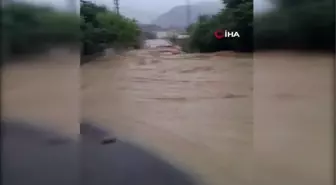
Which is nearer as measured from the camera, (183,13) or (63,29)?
(63,29)

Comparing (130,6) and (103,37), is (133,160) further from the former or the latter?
(130,6)

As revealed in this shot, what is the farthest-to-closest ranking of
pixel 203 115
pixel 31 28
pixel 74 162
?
pixel 203 115 < pixel 74 162 < pixel 31 28

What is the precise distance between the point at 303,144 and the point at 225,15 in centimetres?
69

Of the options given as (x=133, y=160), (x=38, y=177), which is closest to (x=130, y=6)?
(x=133, y=160)

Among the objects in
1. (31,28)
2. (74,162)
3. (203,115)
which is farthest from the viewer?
(203,115)

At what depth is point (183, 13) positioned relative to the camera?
195 cm

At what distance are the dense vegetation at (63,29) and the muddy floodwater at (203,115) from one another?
84mm

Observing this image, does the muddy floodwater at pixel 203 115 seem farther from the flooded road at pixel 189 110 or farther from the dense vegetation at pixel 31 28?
the dense vegetation at pixel 31 28

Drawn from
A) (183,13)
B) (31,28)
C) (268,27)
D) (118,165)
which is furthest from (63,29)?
(268,27)

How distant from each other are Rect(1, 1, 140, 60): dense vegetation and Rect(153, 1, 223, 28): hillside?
0.44 feet

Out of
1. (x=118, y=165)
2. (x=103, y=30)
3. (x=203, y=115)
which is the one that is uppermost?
(x=103, y=30)

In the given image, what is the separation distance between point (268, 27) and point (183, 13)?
1.30 feet

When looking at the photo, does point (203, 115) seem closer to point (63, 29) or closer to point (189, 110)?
point (189, 110)

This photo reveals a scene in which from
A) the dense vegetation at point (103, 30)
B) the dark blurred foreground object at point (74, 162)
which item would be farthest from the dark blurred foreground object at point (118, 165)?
the dense vegetation at point (103, 30)
